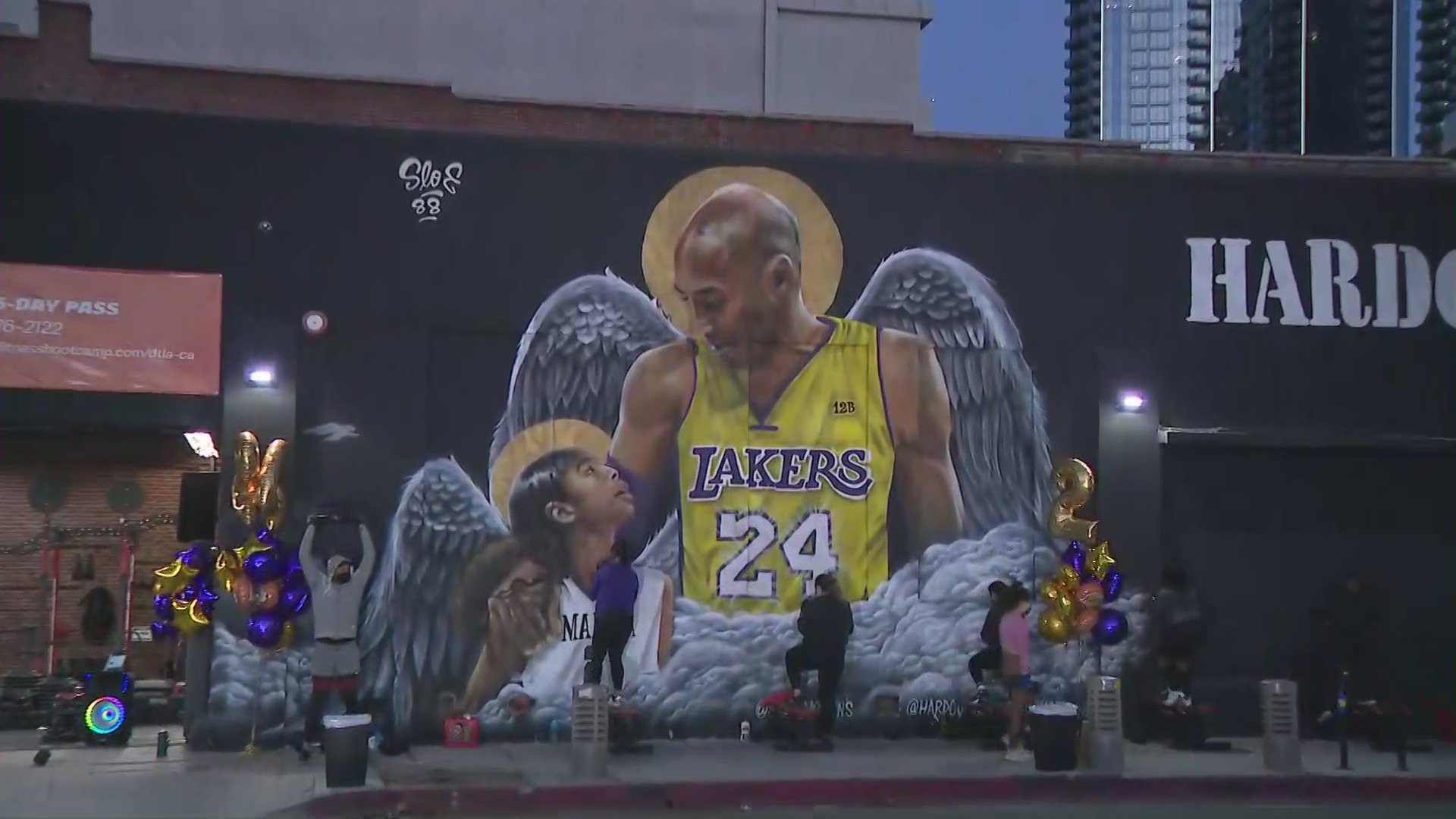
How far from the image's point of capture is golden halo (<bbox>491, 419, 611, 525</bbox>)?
1498 centimetres

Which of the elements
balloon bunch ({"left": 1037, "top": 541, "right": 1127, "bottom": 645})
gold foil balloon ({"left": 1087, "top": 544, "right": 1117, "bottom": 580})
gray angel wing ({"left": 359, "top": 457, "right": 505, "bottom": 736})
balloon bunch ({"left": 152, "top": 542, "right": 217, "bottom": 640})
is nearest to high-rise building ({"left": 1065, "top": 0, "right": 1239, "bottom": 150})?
gold foil balloon ({"left": 1087, "top": 544, "right": 1117, "bottom": 580})

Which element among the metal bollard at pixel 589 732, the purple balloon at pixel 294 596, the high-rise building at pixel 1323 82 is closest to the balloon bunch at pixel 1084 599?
the metal bollard at pixel 589 732

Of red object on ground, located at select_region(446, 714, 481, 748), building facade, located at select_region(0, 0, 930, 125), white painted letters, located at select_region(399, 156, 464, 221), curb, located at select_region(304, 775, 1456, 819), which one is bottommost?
curb, located at select_region(304, 775, 1456, 819)

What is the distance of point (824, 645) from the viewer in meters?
14.6

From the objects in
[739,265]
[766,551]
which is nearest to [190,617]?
[766,551]

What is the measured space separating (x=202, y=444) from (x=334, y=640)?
5.02 m

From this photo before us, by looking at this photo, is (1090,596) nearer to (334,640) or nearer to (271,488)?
(334,640)

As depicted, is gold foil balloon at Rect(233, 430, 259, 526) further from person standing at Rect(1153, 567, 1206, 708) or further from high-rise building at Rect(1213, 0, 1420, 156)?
high-rise building at Rect(1213, 0, 1420, 156)

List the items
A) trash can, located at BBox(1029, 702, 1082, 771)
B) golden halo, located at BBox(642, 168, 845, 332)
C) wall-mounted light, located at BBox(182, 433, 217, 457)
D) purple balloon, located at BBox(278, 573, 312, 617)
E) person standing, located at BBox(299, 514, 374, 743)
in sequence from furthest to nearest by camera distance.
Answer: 1. wall-mounted light, located at BBox(182, 433, 217, 457)
2. golden halo, located at BBox(642, 168, 845, 332)
3. purple balloon, located at BBox(278, 573, 312, 617)
4. person standing, located at BBox(299, 514, 374, 743)
5. trash can, located at BBox(1029, 702, 1082, 771)

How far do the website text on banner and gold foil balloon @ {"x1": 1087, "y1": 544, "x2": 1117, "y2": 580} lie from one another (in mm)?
9261

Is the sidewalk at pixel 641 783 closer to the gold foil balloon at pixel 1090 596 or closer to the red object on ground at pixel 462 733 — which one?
the red object on ground at pixel 462 733

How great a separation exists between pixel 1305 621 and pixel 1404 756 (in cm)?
244

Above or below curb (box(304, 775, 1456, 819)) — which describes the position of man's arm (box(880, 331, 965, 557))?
above

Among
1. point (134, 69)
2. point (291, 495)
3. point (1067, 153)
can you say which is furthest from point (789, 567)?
point (134, 69)
